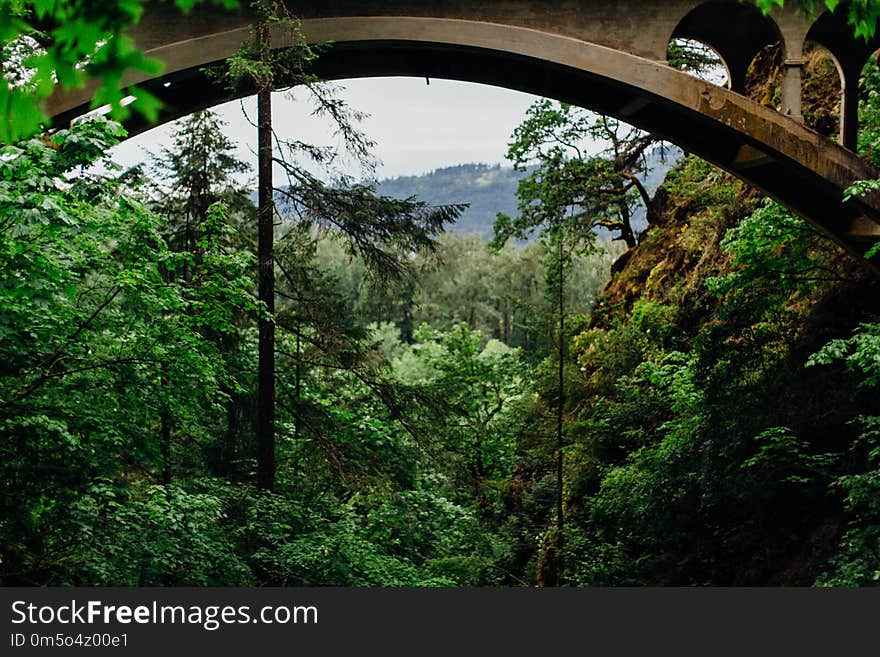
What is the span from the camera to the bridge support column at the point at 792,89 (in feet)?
25.9

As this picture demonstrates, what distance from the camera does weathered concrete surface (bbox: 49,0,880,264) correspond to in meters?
7.86

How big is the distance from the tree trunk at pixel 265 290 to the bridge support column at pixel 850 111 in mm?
6504

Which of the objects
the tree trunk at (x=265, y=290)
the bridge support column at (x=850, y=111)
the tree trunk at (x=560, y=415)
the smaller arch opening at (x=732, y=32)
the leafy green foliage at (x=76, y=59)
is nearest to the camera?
the leafy green foliage at (x=76, y=59)

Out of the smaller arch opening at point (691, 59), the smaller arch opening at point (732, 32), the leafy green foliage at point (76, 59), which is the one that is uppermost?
the smaller arch opening at point (691, 59)

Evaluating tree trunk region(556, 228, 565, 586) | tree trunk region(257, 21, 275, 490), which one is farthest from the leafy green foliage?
tree trunk region(556, 228, 565, 586)

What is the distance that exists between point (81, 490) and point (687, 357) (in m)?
7.97

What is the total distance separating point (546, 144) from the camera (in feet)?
51.8

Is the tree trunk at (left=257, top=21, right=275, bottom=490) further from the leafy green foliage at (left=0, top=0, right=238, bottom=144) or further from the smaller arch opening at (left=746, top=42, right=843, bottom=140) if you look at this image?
the smaller arch opening at (left=746, top=42, right=843, bottom=140)

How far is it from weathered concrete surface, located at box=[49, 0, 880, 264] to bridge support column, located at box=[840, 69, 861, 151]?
0.27m

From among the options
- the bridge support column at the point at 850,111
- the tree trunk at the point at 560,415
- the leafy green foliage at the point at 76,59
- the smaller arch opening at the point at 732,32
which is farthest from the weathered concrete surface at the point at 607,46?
the leafy green foliage at the point at 76,59

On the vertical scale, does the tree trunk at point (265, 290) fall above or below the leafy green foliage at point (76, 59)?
above

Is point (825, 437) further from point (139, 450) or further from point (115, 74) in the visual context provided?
point (115, 74)

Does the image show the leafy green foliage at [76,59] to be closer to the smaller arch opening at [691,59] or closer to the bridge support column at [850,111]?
the bridge support column at [850,111]

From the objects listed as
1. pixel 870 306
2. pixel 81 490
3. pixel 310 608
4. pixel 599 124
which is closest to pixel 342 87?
pixel 81 490
